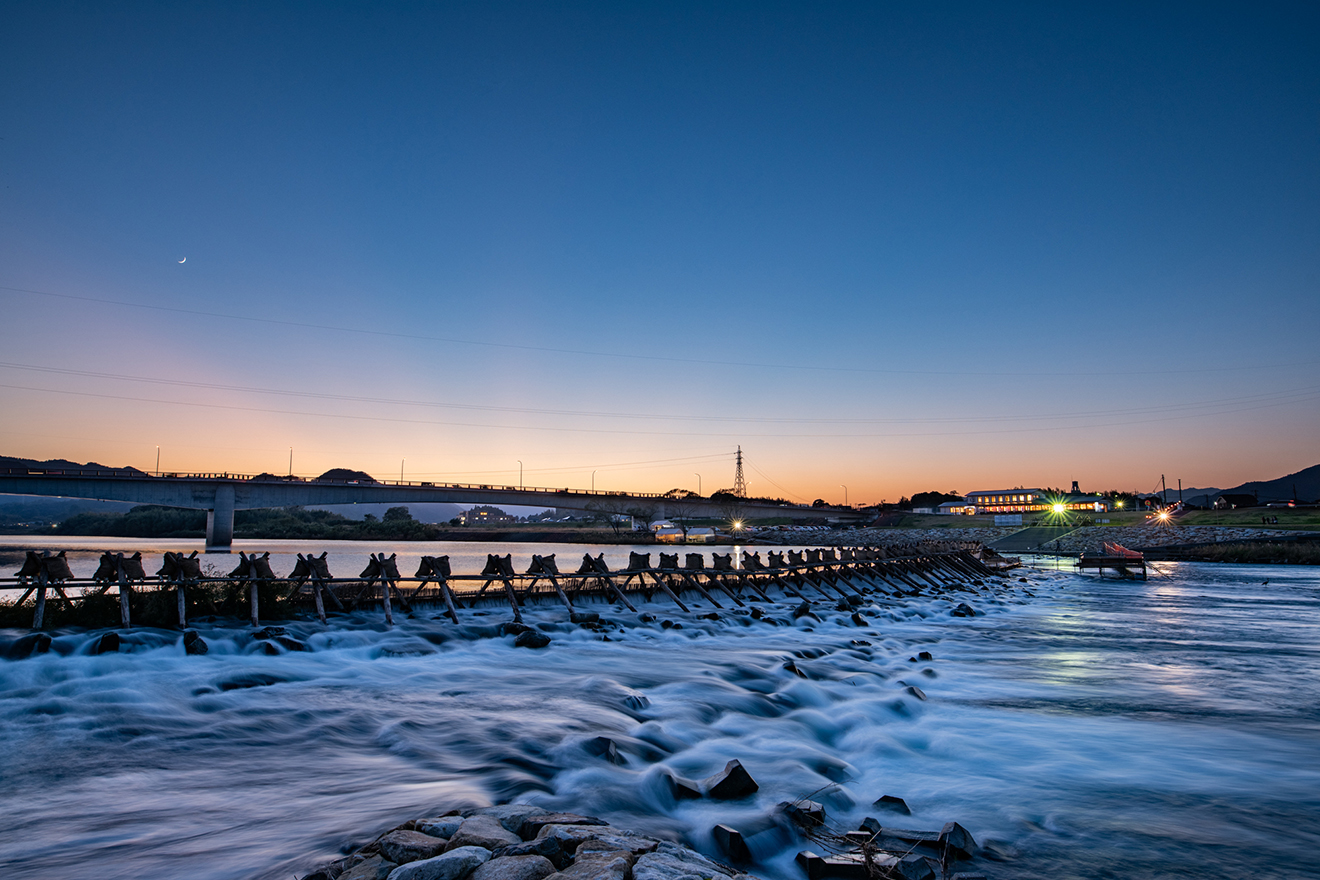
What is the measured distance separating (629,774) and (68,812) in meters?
5.80

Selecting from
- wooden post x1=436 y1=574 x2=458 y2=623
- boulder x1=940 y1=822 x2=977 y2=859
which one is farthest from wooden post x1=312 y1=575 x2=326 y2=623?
boulder x1=940 y1=822 x2=977 y2=859

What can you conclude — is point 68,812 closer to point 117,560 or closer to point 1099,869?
point 1099,869

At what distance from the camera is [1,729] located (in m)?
9.03

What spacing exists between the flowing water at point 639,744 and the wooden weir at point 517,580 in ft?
5.68

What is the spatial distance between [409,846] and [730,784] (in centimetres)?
383

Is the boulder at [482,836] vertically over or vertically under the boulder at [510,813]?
over

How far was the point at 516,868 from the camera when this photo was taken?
4.29m

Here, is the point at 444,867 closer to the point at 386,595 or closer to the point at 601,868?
the point at 601,868

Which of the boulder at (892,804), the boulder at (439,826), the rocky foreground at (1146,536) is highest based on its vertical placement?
the boulder at (439,826)

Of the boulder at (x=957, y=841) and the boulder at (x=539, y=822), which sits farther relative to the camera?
the boulder at (x=957, y=841)

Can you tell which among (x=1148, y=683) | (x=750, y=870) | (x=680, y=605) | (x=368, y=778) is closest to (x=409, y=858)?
(x=750, y=870)

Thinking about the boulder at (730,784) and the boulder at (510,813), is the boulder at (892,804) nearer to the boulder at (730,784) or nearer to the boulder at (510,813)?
the boulder at (730,784)

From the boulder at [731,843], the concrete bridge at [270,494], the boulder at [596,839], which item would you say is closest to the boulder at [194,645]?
the boulder at [596,839]

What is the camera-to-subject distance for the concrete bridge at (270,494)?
227 feet
